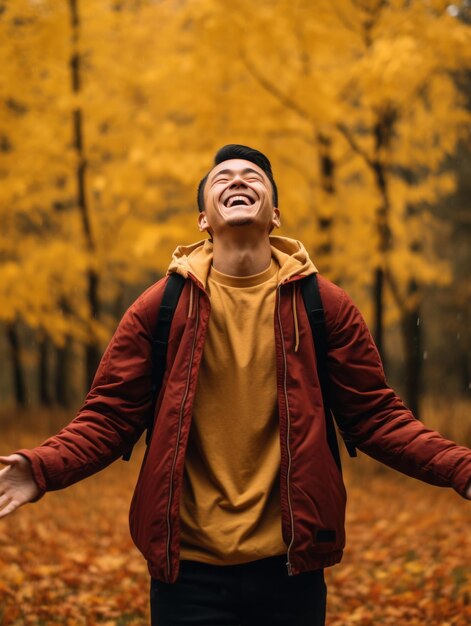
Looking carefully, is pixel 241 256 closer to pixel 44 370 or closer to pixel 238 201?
pixel 238 201

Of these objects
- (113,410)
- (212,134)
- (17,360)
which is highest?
(212,134)

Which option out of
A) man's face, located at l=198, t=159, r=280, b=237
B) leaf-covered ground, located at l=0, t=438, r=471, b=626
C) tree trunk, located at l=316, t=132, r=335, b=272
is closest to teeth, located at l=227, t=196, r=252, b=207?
man's face, located at l=198, t=159, r=280, b=237

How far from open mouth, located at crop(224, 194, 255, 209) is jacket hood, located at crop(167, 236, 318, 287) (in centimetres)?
20

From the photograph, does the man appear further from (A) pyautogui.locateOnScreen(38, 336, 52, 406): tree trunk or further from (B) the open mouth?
(A) pyautogui.locateOnScreen(38, 336, 52, 406): tree trunk

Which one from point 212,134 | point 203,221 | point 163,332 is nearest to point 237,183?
point 203,221

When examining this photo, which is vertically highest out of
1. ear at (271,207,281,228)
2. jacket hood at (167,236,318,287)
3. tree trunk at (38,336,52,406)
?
ear at (271,207,281,228)

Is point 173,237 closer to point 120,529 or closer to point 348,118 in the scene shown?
point 348,118

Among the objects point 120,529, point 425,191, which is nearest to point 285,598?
point 120,529

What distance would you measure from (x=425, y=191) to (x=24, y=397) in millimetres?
11231

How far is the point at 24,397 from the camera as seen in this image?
1842cm

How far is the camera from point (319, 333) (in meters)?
2.60

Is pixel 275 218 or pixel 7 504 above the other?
pixel 275 218

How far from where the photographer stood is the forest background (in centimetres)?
856

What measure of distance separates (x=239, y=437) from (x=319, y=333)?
0.44 metres
